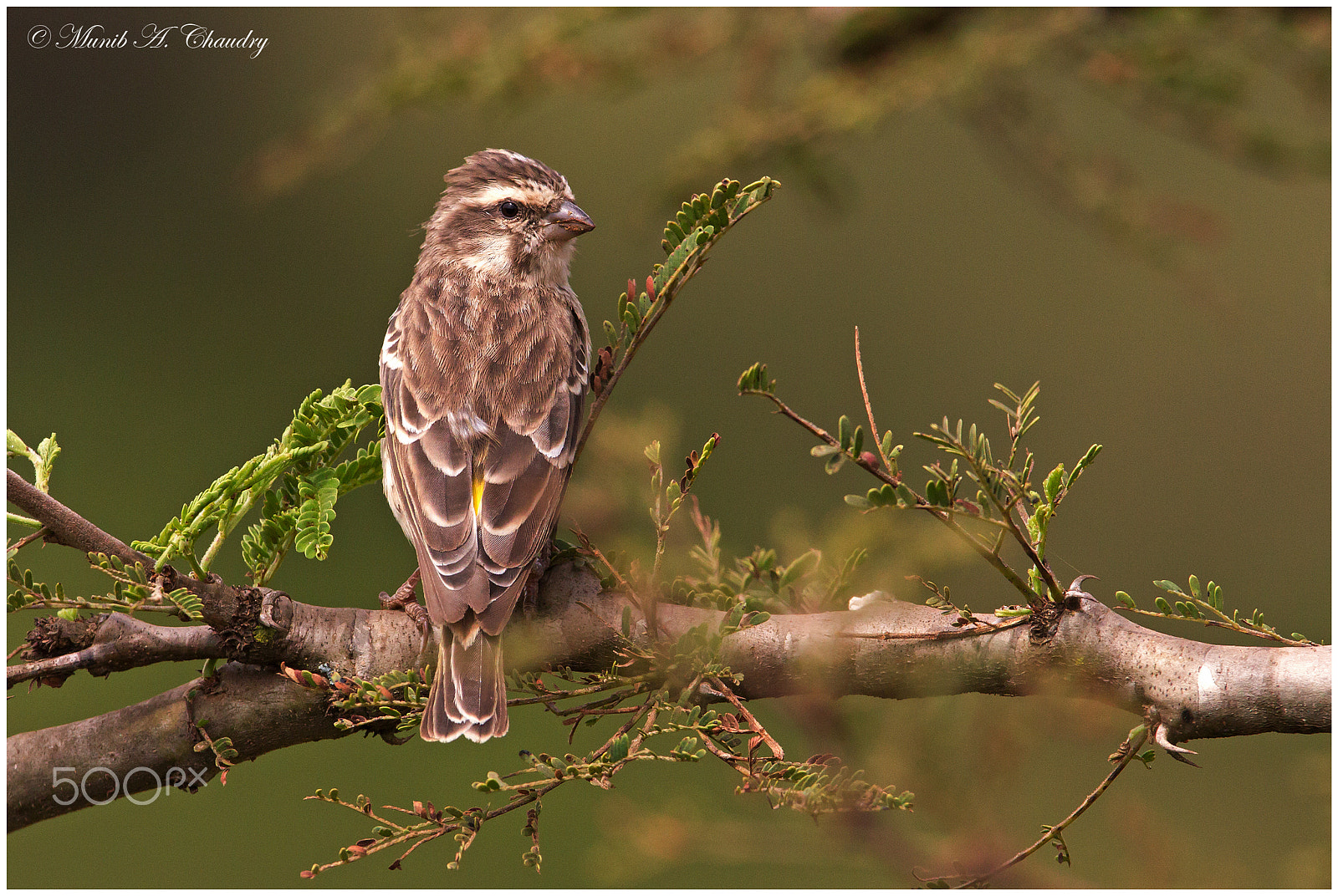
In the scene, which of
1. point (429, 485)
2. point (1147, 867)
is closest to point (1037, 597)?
point (1147, 867)

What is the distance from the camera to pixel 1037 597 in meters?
1.64

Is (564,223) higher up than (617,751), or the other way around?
(564,223)

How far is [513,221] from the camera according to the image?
3.45 metres

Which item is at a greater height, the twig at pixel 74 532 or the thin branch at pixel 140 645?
the twig at pixel 74 532

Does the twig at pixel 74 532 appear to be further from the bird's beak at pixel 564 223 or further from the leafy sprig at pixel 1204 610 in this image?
the bird's beak at pixel 564 223

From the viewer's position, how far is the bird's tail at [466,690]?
186 cm

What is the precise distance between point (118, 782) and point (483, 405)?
47.0 inches

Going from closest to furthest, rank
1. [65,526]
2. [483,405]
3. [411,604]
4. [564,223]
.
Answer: [65,526]
[411,604]
[483,405]
[564,223]

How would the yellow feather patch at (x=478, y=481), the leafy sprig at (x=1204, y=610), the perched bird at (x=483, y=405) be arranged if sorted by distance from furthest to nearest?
1. the yellow feather patch at (x=478, y=481)
2. the perched bird at (x=483, y=405)
3. the leafy sprig at (x=1204, y=610)

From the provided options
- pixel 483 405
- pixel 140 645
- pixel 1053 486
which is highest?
pixel 483 405

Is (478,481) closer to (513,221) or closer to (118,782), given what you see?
(118,782)

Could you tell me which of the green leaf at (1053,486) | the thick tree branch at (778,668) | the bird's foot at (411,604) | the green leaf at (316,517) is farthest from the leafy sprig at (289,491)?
the green leaf at (1053,486)

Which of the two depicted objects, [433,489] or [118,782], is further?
[433,489]

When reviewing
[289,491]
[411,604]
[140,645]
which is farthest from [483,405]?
[140,645]
